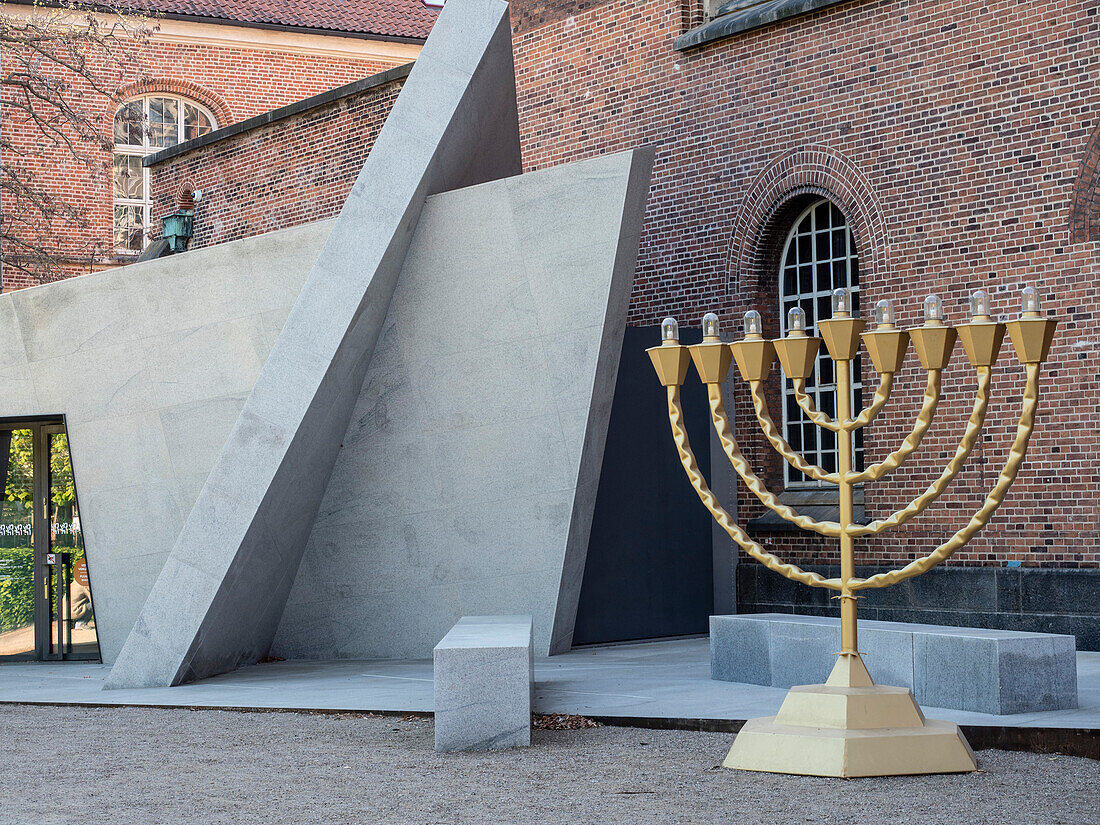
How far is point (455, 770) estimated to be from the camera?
6750 mm

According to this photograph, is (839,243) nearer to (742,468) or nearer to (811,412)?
(742,468)

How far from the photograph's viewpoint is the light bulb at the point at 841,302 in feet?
19.9

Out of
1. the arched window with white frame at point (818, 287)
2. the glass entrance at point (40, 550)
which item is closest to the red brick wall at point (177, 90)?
the glass entrance at point (40, 550)

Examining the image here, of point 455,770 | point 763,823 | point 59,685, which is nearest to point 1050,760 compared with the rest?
point 763,823

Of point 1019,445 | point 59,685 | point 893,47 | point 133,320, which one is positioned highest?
point 893,47

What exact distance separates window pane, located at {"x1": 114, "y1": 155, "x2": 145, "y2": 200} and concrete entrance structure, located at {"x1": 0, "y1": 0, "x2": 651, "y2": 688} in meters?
16.6

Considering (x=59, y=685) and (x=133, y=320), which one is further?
(x=133, y=320)

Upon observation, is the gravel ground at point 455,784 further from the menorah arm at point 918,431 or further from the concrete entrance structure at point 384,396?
the concrete entrance structure at point 384,396

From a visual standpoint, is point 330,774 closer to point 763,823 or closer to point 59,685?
point 763,823

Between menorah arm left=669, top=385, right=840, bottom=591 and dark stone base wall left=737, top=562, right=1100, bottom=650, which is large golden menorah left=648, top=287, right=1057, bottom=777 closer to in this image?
menorah arm left=669, top=385, right=840, bottom=591

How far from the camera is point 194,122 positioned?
28281 mm

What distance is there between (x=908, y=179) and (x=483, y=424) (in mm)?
4731

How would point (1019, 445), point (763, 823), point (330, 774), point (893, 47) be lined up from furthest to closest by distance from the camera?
point (893, 47), point (330, 774), point (1019, 445), point (763, 823)

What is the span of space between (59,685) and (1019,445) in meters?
7.85
